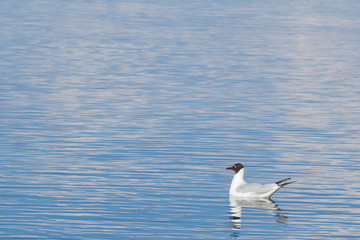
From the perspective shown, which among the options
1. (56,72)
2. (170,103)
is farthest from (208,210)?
(56,72)

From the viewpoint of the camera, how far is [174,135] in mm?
30875

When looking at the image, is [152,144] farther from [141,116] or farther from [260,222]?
[260,222]

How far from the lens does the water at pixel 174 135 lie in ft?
67.8

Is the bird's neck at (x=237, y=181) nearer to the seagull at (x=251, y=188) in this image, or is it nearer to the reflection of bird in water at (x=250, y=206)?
the seagull at (x=251, y=188)

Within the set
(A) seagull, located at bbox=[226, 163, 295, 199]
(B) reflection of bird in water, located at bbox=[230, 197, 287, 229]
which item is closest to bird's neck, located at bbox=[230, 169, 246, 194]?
(A) seagull, located at bbox=[226, 163, 295, 199]

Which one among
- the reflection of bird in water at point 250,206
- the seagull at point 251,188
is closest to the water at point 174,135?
the reflection of bird in water at point 250,206

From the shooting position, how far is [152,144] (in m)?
29.2

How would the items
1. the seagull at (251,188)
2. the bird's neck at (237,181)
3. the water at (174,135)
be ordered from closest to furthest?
the water at (174,135) → the seagull at (251,188) → the bird's neck at (237,181)

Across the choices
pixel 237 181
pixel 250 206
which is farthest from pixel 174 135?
pixel 250 206

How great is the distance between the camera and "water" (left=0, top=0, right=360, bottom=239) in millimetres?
20672

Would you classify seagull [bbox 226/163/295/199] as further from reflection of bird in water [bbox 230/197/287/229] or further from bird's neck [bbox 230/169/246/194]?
reflection of bird in water [bbox 230/197/287/229]

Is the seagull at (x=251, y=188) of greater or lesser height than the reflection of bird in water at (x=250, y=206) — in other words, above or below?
above

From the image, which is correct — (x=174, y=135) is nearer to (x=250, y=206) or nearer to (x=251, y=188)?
(x=251, y=188)

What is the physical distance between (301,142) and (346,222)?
9.46 meters
